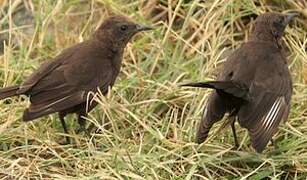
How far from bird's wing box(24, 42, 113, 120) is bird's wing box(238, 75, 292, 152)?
101cm

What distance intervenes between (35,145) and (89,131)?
1.30ft

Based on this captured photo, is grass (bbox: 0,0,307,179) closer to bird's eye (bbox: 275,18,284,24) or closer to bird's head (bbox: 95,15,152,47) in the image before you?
bird's head (bbox: 95,15,152,47)

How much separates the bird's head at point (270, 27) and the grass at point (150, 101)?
45 centimetres

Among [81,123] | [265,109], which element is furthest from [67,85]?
[265,109]

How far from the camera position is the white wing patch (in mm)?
5650

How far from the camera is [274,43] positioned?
629cm

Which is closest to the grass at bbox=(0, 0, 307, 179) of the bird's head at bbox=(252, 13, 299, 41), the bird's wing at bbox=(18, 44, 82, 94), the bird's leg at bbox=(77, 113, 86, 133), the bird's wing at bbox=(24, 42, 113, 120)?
the bird's leg at bbox=(77, 113, 86, 133)

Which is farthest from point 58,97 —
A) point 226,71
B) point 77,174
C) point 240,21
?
point 240,21

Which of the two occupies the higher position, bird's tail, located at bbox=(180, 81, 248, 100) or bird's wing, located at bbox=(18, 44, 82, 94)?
bird's tail, located at bbox=(180, 81, 248, 100)

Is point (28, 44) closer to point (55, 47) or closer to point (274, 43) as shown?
point (55, 47)

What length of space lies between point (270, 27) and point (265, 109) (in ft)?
2.64

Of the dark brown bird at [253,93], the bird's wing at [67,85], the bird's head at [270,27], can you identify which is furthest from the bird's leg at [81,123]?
the bird's head at [270,27]

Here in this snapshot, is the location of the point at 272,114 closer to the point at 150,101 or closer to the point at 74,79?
the point at 150,101

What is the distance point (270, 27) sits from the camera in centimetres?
637
